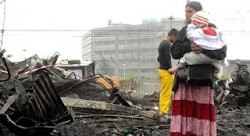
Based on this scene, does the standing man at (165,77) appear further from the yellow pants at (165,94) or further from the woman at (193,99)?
the woman at (193,99)

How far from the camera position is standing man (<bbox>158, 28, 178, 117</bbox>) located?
28.4 feet

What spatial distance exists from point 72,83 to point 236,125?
339 cm

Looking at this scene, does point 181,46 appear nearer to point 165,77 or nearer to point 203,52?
point 203,52

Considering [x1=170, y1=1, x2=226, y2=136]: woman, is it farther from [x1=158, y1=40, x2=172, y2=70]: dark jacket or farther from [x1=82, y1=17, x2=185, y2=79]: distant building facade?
[x1=82, y1=17, x2=185, y2=79]: distant building facade

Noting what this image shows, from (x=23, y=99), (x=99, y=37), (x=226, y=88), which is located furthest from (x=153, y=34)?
(x=23, y=99)

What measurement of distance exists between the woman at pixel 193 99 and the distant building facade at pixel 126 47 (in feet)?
129

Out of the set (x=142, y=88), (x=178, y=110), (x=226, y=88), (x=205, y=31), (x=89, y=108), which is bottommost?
(x=142, y=88)

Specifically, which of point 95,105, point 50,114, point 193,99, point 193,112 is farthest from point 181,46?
point 95,105

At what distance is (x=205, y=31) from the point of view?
443 centimetres

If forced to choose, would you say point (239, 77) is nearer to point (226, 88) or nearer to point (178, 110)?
point (226, 88)

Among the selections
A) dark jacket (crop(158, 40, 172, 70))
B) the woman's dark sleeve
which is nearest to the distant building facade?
dark jacket (crop(158, 40, 172, 70))

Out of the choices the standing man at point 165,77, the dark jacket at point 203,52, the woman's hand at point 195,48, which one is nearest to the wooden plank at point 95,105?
the standing man at point 165,77

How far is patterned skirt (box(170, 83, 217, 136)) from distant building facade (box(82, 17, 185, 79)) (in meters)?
39.4

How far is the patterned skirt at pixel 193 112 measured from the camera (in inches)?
180
